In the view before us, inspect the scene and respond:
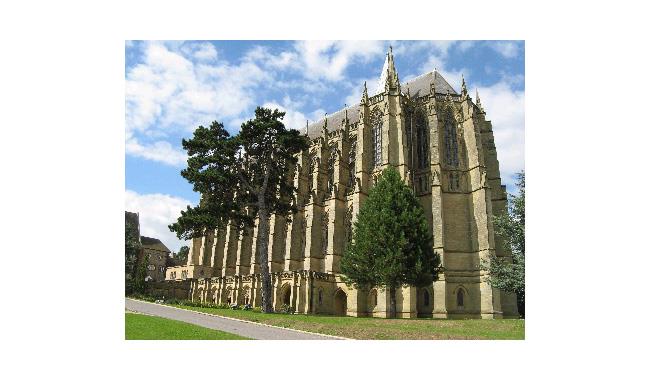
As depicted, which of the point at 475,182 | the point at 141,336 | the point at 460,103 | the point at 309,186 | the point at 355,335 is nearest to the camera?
the point at 141,336

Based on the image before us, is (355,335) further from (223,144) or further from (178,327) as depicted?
(223,144)

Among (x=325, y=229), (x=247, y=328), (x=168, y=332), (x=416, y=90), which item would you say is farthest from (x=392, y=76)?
(x=168, y=332)

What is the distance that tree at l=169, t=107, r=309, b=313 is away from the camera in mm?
31750

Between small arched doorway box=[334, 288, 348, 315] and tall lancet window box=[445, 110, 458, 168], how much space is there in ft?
52.6

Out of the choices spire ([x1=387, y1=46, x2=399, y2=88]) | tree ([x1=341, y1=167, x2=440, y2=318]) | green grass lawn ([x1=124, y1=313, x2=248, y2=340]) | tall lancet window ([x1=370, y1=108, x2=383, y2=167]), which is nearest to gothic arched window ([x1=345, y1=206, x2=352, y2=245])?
tall lancet window ([x1=370, y1=108, x2=383, y2=167])

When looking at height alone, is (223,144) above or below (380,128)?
below

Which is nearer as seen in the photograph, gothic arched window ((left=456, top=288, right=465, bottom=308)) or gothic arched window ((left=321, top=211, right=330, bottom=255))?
gothic arched window ((left=456, top=288, right=465, bottom=308))

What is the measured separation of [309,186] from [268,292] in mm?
23296

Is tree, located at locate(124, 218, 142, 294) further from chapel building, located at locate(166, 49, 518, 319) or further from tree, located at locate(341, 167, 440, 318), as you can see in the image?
tree, located at locate(341, 167, 440, 318)

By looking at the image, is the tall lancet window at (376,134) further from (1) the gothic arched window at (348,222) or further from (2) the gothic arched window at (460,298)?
(2) the gothic arched window at (460,298)

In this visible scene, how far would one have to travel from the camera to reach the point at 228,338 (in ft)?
56.5

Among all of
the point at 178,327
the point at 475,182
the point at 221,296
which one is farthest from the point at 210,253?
the point at 178,327

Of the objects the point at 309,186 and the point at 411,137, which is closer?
the point at 411,137

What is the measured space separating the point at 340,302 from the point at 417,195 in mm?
12638
